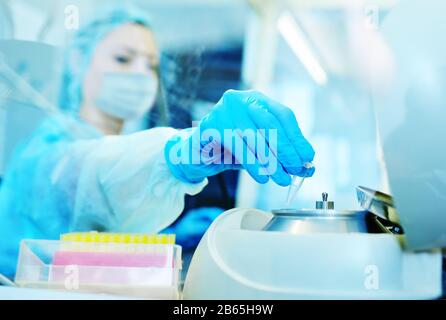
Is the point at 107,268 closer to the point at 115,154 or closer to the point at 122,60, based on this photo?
the point at 115,154

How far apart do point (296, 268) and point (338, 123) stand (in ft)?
1.42

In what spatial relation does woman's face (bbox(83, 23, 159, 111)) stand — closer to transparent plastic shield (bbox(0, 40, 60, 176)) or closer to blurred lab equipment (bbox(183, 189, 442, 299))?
transparent plastic shield (bbox(0, 40, 60, 176))

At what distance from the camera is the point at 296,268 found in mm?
558

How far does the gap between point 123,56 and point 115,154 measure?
0.75 feet

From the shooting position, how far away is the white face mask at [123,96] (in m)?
0.99

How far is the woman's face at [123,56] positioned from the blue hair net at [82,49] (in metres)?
0.01

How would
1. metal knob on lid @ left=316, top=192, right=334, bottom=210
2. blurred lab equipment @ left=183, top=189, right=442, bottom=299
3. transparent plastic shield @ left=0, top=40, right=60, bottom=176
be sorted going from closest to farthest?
blurred lab equipment @ left=183, top=189, right=442, bottom=299
metal knob on lid @ left=316, top=192, right=334, bottom=210
transparent plastic shield @ left=0, top=40, right=60, bottom=176

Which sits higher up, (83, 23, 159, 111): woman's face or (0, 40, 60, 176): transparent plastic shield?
(83, 23, 159, 111): woman's face

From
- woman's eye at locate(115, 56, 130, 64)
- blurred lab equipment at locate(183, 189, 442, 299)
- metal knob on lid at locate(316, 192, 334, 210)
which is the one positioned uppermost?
woman's eye at locate(115, 56, 130, 64)

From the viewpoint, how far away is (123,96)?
1.00m

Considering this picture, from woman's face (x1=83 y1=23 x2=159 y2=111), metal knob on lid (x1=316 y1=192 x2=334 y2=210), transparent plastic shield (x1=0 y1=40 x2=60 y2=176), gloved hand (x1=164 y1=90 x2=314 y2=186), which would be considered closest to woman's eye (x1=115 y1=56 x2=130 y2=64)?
woman's face (x1=83 y1=23 x2=159 y2=111)

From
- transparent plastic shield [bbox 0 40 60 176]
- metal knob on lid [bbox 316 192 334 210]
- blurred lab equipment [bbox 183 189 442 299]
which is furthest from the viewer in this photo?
transparent plastic shield [bbox 0 40 60 176]

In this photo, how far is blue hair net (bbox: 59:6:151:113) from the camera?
3.32 feet
